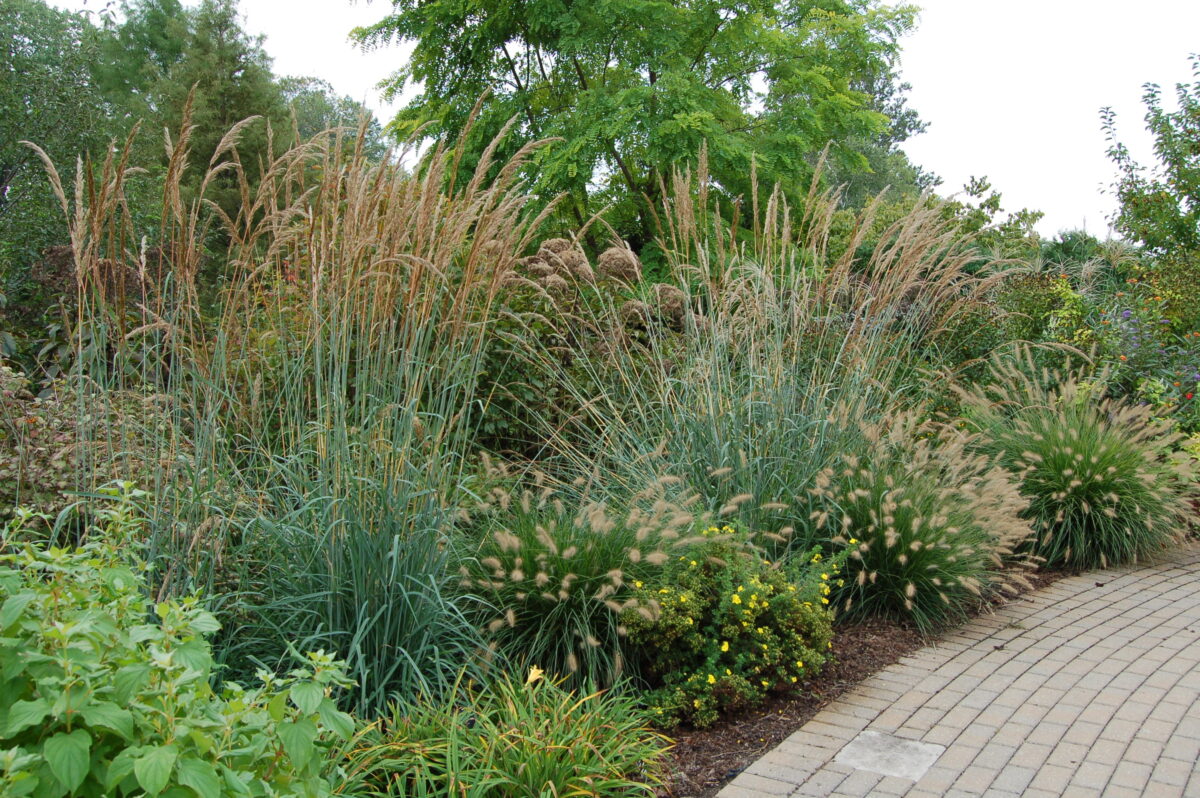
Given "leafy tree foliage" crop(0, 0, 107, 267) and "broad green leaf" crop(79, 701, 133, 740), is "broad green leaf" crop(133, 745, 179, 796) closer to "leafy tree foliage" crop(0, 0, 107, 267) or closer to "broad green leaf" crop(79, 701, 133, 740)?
"broad green leaf" crop(79, 701, 133, 740)

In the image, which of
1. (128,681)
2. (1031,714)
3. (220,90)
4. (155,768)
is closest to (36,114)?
(220,90)

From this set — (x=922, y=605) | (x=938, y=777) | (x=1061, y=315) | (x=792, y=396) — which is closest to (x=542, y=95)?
(x=1061, y=315)

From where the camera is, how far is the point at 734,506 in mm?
4559

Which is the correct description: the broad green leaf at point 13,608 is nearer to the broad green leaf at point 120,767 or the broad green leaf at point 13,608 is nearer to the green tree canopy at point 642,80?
the broad green leaf at point 120,767

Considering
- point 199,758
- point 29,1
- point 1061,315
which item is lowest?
point 199,758

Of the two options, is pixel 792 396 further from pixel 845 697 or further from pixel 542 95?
pixel 542 95

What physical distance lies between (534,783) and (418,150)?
2725 millimetres

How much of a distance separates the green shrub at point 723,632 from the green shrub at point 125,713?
180 cm

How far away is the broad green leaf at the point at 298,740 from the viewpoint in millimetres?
1863

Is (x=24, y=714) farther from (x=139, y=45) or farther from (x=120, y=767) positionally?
(x=139, y=45)

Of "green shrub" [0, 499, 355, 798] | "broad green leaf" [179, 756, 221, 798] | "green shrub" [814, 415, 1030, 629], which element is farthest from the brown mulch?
"broad green leaf" [179, 756, 221, 798]

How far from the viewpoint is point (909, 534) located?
4723 mm

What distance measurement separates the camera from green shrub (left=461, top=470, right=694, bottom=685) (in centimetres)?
365

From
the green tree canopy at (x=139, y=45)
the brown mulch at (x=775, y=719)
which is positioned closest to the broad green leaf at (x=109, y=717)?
the brown mulch at (x=775, y=719)
